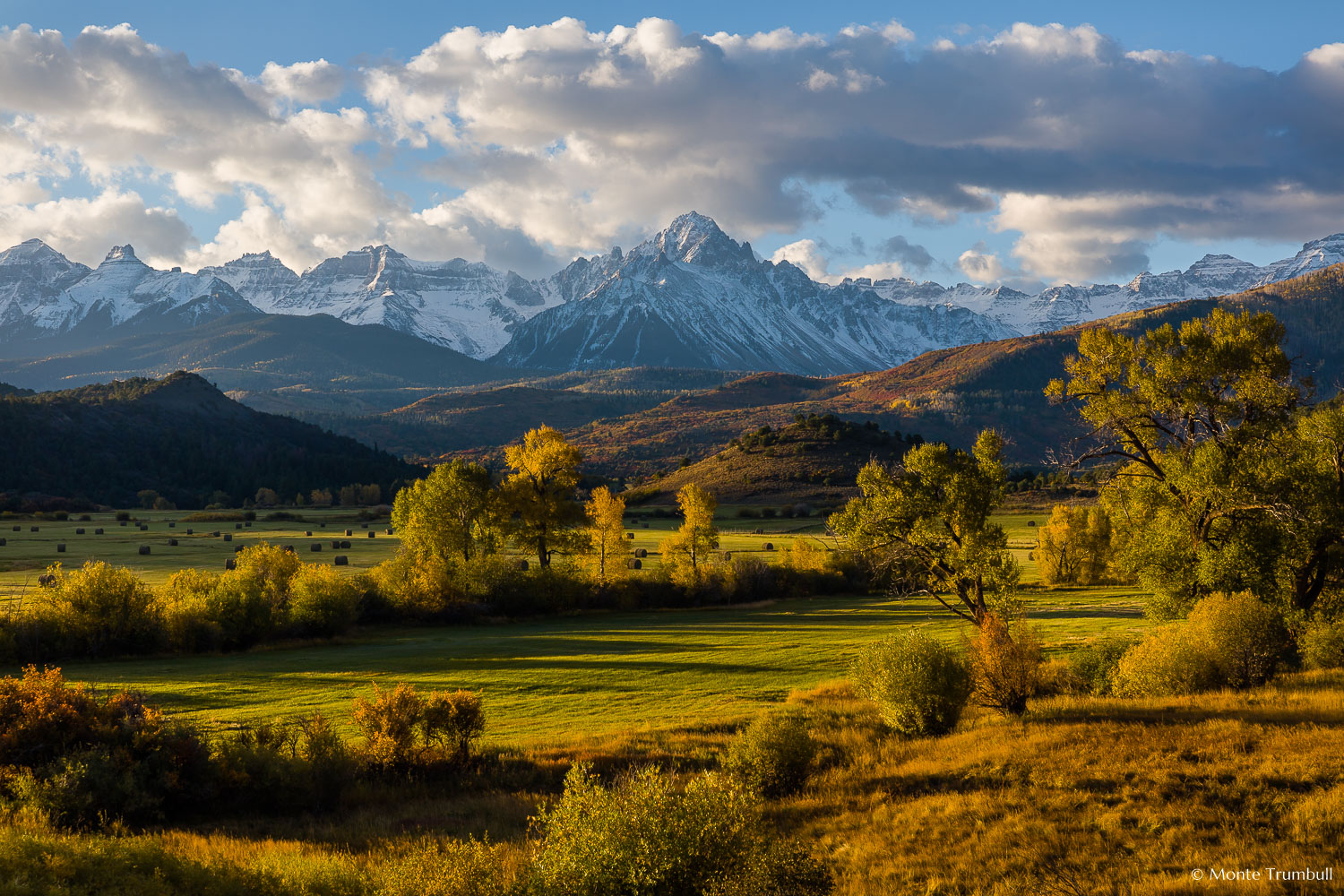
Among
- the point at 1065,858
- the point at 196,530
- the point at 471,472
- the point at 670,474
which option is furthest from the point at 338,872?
the point at 670,474

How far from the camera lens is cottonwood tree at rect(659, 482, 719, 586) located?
59.9 m

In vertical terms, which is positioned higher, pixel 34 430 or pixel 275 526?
pixel 34 430

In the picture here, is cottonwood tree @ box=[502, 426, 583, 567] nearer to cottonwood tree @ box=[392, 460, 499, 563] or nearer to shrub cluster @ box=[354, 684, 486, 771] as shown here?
cottonwood tree @ box=[392, 460, 499, 563]

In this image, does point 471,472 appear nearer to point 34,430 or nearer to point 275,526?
point 275,526

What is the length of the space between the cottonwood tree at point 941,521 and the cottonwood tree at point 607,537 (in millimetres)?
27713

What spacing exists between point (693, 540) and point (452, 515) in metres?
18.2

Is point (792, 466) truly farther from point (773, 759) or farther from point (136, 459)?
point (773, 759)

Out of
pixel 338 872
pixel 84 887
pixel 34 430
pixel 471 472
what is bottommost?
pixel 338 872

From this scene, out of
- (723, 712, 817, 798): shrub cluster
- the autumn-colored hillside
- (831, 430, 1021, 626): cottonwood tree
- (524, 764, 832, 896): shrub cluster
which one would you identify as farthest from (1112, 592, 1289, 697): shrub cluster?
the autumn-colored hillside

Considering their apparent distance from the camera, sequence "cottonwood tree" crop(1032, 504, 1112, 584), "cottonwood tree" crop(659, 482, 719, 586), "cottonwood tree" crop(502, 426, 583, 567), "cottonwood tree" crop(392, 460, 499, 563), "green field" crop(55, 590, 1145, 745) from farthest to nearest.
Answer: "cottonwood tree" crop(1032, 504, 1112, 584), "cottonwood tree" crop(659, 482, 719, 586), "cottonwood tree" crop(502, 426, 583, 567), "cottonwood tree" crop(392, 460, 499, 563), "green field" crop(55, 590, 1145, 745)

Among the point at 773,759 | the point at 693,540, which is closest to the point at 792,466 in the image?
the point at 693,540

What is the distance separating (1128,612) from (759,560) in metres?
26.0

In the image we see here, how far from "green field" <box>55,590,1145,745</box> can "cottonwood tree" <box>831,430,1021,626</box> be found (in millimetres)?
6064

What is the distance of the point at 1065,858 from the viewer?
12.6 m
